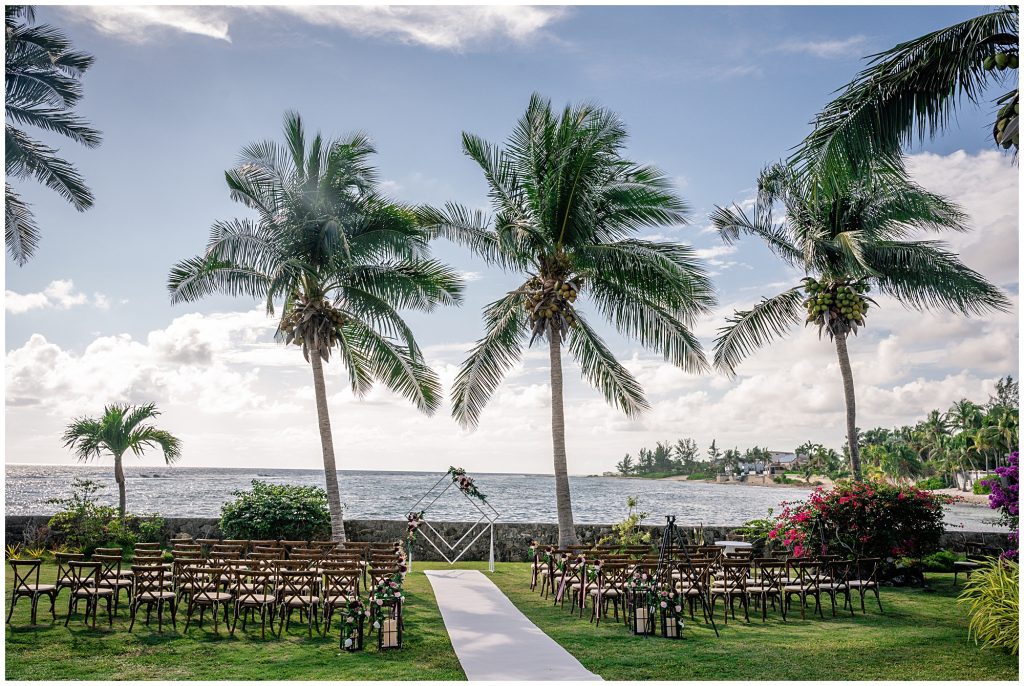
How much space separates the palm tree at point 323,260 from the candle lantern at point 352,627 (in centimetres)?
702

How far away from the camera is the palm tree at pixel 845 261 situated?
1822cm

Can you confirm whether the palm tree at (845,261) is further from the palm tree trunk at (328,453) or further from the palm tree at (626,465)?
the palm tree at (626,465)

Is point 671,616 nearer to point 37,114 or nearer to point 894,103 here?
point 894,103

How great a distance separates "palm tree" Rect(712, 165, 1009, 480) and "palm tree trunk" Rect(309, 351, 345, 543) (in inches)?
407

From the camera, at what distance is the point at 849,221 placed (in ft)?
65.0

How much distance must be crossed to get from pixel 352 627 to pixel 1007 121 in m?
9.10

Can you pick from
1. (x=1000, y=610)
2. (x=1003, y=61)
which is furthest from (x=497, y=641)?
(x=1003, y=61)

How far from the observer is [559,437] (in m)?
17.2

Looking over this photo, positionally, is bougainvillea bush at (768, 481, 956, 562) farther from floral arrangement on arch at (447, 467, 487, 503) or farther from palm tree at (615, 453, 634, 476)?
palm tree at (615, 453, 634, 476)

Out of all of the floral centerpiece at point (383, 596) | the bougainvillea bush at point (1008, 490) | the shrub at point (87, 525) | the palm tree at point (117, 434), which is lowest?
the floral centerpiece at point (383, 596)

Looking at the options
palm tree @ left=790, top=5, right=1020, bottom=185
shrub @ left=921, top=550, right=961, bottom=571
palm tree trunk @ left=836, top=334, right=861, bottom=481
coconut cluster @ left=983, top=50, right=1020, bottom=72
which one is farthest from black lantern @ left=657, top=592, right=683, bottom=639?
palm tree trunk @ left=836, top=334, right=861, bottom=481

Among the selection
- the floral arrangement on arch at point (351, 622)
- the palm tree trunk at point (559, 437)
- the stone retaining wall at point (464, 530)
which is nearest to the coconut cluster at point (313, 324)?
the stone retaining wall at point (464, 530)

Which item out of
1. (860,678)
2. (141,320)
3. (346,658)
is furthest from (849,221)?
(141,320)

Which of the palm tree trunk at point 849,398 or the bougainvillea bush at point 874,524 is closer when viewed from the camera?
the bougainvillea bush at point 874,524
